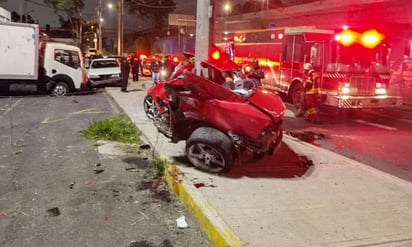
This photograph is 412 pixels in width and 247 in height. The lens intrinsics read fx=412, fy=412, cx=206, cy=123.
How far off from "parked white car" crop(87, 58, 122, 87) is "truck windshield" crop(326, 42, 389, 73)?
1184cm

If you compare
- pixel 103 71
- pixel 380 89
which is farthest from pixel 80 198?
pixel 103 71

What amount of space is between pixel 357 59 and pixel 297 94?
8.04 ft

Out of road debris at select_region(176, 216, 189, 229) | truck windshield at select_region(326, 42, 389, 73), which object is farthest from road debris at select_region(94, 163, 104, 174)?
truck windshield at select_region(326, 42, 389, 73)

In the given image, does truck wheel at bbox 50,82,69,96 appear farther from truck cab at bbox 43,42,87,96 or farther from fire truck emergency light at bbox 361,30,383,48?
fire truck emergency light at bbox 361,30,383,48

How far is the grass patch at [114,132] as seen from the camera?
841cm

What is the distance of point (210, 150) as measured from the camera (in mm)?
5754

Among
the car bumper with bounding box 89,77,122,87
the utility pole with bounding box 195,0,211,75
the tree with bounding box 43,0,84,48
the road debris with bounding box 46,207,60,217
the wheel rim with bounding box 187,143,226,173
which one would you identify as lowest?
the road debris with bounding box 46,207,60,217

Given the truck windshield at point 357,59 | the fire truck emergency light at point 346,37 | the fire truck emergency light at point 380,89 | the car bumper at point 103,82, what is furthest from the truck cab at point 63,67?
the fire truck emergency light at point 380,89

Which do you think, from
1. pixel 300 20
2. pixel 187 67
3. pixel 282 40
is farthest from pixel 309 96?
pixel 300 20

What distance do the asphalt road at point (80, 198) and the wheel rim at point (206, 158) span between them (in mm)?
580

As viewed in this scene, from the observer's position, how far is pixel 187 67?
838cm

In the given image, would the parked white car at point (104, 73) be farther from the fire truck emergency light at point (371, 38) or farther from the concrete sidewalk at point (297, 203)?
the concrete sidewalk at point (297, 203)

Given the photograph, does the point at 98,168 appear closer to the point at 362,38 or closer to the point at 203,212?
the point at 203,212

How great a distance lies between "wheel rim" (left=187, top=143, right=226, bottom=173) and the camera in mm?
5707
